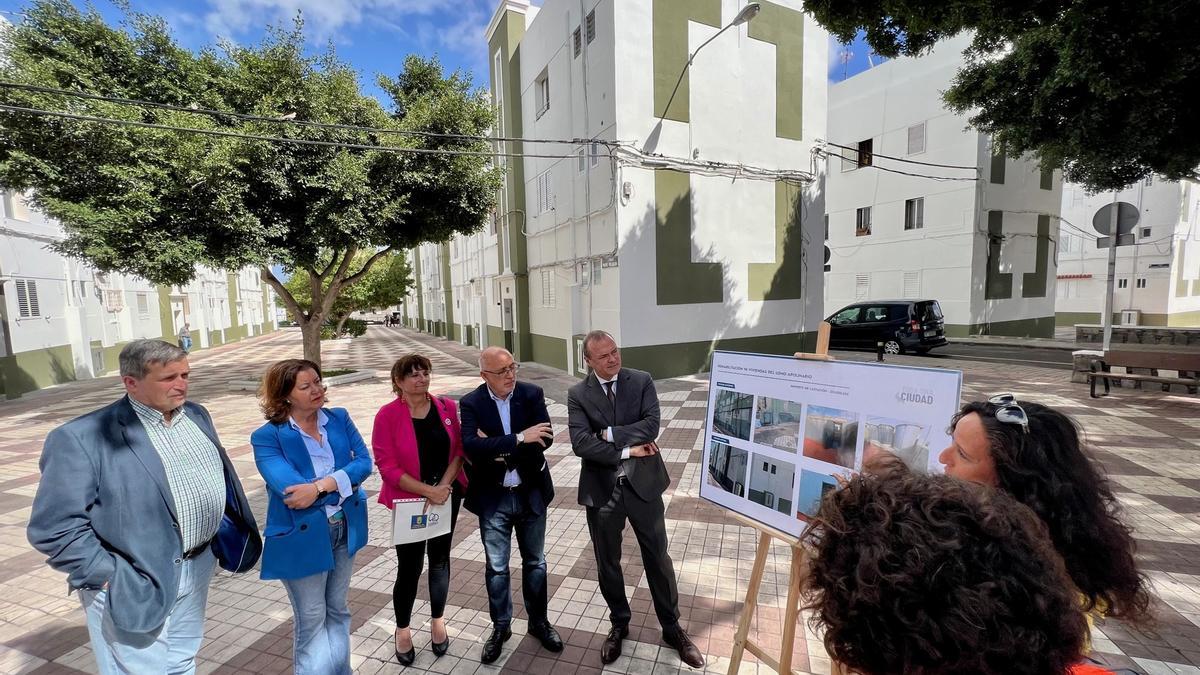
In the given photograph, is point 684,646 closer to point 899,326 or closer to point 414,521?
point 414,521

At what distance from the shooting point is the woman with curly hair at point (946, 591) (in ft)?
2.45

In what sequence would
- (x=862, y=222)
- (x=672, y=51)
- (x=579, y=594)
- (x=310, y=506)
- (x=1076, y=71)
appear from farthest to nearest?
(x=862, y=222), (x=672, y=51), (x=1076, y=71), (x=579, y=594), (x=310, y=506)

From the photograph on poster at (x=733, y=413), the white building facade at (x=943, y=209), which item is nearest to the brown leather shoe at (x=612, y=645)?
the photograph on poster at (x=733, y=413)

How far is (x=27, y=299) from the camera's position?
14.6 meters

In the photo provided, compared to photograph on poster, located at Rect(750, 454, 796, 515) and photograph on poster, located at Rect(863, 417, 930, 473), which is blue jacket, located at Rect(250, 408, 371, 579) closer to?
photograph on poster, located at Rect(750, 454, 796, 515)

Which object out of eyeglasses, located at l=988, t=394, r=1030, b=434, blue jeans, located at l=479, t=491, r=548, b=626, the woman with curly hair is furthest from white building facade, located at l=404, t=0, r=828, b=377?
the woman with curly hair

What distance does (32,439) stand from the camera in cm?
884

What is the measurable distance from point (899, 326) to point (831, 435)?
14.4 meters

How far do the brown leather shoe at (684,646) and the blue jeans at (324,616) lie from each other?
5.78 ft

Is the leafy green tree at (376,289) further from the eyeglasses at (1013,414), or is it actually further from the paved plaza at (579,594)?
the eyeglasses at (1013,414)

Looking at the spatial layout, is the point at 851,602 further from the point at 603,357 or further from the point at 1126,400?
the point at 1126,400

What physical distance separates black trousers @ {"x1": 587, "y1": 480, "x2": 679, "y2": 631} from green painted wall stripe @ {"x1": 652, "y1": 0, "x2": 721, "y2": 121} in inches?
398

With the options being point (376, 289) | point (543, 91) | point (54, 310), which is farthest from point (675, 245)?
point (54, 310)

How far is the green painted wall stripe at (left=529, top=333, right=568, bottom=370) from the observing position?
14.1 metres
